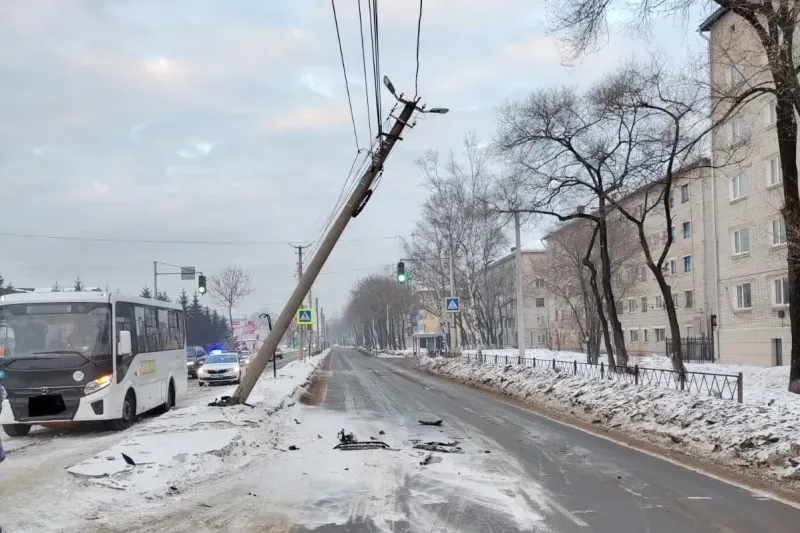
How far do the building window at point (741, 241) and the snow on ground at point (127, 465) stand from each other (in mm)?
26365

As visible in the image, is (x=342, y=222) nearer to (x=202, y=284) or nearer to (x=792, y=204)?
(x=792, y=204)

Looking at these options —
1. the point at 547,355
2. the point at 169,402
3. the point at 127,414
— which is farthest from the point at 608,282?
the point at 547,355

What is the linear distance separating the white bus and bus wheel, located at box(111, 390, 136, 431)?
0.02 metres

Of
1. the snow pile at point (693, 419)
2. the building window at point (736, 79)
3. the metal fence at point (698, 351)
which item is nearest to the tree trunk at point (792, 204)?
the building window at point (736, 79)

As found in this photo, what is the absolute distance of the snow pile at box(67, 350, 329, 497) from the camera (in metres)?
8.10

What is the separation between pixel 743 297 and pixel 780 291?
9.18ft

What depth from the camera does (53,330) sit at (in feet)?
42.6

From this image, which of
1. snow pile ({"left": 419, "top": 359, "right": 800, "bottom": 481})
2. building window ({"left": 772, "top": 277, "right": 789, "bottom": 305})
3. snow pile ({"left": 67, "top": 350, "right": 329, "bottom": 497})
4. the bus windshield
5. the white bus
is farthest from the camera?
building window ({"left": 772, "top": 277, "right": 789, "bottom": 305})

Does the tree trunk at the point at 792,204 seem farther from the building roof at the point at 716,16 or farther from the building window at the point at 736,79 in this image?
the building roof at the point at 716,16

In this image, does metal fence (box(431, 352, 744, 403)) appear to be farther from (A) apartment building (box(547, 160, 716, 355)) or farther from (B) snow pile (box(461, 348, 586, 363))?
(A) apartment building (box(547, 160, 716, 355))

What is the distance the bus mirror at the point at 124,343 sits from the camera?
1307 cm

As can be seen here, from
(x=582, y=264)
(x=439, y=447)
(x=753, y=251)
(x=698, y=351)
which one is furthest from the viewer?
(x=698, y=351)

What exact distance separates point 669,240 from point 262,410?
44.8ft

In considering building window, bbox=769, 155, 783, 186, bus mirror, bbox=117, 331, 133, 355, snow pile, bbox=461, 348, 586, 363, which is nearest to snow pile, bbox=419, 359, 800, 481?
bus mirror, bbox=117, 331, 133, 355
